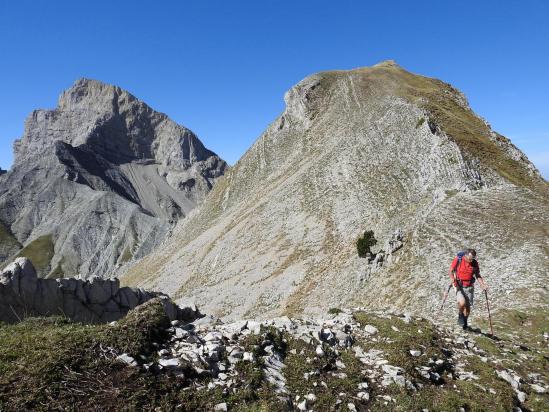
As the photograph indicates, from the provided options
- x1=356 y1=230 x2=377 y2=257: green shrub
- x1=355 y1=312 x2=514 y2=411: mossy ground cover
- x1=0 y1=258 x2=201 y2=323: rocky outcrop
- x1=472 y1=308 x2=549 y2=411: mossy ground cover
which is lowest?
x1=0 y1=258 x2=201 y2=323: rocky outcrop

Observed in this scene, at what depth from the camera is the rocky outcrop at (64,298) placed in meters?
19.0

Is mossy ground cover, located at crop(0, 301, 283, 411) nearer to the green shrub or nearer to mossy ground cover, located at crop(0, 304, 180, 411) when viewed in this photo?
mossy ground cover, located at crop(0, 304, 180, 411)

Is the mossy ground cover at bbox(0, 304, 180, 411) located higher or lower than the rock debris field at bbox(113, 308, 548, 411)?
lower

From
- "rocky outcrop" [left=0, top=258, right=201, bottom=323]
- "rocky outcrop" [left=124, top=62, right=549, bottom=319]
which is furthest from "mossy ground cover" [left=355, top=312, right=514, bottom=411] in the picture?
"rocky outcrop" [left=124, top=62, right=549, bottom=319]

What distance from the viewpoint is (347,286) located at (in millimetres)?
40375

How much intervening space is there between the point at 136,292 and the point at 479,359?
18.2 metres

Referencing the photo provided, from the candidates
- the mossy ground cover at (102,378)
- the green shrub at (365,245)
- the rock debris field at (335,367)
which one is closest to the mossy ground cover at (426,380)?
the rock debris field at (335,367)

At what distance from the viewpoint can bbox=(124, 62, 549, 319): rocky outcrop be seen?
32625 millimetres

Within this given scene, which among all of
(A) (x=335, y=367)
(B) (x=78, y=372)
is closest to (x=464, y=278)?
(A) (x=335, y=367)

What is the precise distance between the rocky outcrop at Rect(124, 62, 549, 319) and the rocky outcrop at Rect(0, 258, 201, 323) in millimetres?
17424

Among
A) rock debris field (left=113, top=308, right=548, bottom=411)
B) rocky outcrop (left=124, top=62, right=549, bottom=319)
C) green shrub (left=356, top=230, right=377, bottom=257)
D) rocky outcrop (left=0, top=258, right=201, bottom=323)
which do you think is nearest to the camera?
rock debris field (left=113, top=308, right=548, bottom=411)

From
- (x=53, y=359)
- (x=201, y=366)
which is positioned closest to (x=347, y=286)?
(x=201, y=366)

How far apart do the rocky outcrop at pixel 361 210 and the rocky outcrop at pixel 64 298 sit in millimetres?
17424

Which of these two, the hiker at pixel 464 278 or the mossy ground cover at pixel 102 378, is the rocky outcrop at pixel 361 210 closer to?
the hiker at pixel 464 278
